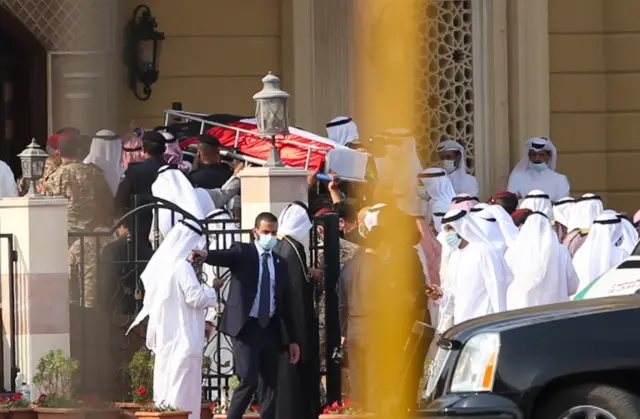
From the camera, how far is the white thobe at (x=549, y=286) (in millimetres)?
11672

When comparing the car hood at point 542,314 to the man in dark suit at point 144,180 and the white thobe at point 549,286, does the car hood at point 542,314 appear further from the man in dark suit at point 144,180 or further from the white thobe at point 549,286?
the man in dark suit at point 144,180

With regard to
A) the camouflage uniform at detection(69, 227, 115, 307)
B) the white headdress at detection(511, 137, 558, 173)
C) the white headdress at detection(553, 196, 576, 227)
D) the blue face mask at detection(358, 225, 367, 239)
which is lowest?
the camouflage uniform at detection(69, 227, 115, 307)

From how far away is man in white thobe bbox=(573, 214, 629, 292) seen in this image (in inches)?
493

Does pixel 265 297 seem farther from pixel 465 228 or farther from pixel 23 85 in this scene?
pixel 23 85

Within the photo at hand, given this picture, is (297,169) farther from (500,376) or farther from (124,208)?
(500,376)

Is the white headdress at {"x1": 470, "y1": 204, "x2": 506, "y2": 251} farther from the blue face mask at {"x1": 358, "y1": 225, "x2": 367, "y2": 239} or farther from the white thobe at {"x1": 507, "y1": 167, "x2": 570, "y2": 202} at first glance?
the white thobe at {"x1": 507, "y1": 167, "x2": 570, "y2": 202}

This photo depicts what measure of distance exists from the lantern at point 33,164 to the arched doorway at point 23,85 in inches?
182

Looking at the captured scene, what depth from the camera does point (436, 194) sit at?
1416 centimetres

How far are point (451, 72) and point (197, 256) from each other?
7.06 m

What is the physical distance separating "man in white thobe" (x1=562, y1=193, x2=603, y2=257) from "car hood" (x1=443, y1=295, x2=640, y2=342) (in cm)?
516

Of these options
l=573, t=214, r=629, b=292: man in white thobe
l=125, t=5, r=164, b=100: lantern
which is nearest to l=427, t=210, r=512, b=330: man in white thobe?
l=573, t=214, r=629, b=292: man in white thobe

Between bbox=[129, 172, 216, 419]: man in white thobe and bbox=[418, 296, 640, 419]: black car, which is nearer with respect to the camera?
bbox=[418, 296, 640, 419]: black car

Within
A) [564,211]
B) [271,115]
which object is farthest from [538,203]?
[271,115]

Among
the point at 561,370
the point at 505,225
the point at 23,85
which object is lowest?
the point at 561,370
